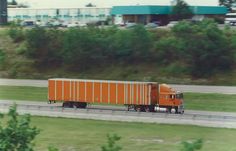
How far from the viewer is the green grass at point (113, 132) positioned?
3266 millimetres

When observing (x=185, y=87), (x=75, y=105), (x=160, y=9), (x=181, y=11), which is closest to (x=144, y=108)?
(x=75, y=105)

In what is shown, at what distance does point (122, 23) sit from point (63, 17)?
0.93 metres

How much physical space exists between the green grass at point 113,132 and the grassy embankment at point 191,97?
93cm

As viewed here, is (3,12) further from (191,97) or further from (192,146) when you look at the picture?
(192,146)

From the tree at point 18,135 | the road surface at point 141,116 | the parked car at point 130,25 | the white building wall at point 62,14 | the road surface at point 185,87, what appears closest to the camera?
the tree at point 18,135

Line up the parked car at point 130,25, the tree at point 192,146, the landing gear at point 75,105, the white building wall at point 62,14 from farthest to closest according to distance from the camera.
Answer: the white building wall at point 62,14, the parked car at point 130,25, the landing gear at point 75,105, the tree at point 192,146

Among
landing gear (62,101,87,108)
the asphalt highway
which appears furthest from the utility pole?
the asphalt highway

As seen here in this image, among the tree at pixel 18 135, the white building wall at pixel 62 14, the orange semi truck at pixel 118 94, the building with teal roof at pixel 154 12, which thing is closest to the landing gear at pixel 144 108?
the orange semi truck at pixel 118 94

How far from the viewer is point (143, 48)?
25.1 feet

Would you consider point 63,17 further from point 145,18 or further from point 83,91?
point 83,91

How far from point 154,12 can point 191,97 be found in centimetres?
241

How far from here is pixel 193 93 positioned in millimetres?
6000

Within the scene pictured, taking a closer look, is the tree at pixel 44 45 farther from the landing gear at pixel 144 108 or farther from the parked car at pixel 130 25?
the landing gear at pixel 144 108

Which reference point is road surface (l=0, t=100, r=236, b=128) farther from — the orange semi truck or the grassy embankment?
the grassy embankment
